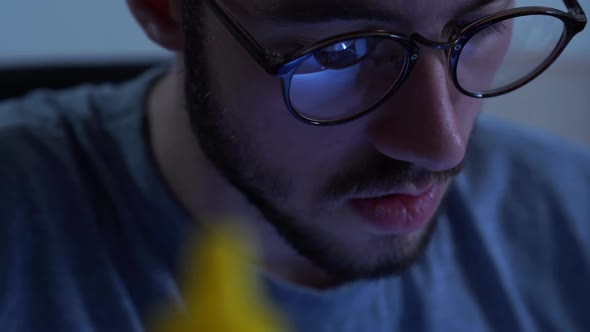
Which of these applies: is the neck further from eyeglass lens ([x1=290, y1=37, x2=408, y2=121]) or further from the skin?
eyeglass lens ([x1=290, y1=37, x2=408, y2=121])

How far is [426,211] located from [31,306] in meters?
0.45

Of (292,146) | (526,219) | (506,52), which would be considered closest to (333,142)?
(292,146)

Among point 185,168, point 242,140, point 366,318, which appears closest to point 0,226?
point 185,168

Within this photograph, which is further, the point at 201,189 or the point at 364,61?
the point at 201,189

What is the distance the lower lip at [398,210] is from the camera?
69cm

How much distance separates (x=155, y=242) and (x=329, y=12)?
40 cm

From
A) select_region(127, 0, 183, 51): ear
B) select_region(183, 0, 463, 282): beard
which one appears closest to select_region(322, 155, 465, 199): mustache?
select_region(183, 0, 463, 282): beard

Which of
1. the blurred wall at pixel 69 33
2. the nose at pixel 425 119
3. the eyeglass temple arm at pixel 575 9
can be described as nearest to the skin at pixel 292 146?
the nose at pixel 425 119

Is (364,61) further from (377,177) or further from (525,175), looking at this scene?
(525,175)

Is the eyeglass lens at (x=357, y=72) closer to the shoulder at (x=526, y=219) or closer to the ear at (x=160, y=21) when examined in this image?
the ear at (x=160, y=21)

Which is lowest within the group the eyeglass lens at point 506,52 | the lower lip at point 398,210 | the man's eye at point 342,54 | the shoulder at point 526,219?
the shoulder at point 526,219

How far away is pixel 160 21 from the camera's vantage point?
74 centimetres

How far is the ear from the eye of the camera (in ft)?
2.39

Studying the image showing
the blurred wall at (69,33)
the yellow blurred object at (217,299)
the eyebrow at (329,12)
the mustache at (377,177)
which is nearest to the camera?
the yellow blurred object at (217,299)
